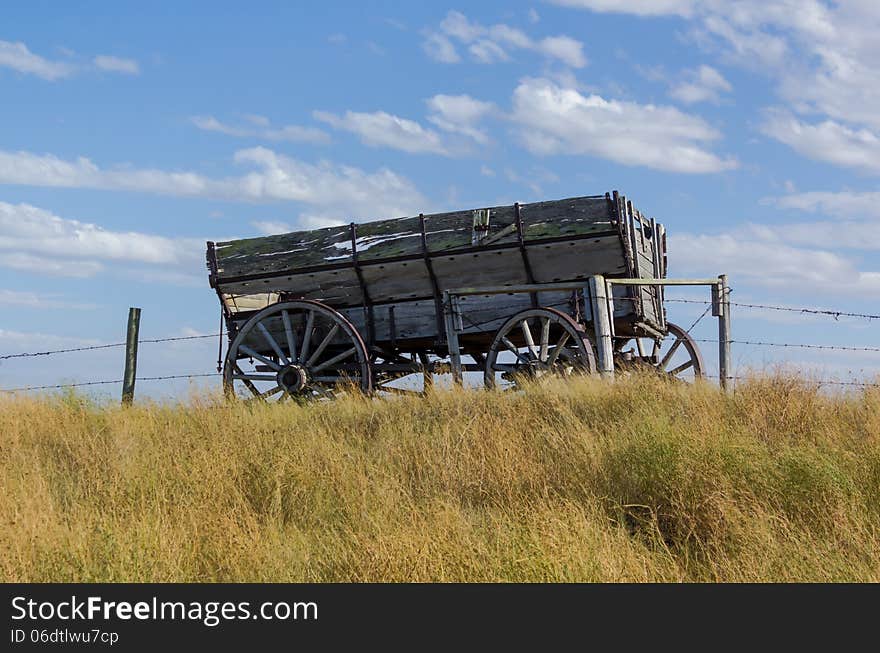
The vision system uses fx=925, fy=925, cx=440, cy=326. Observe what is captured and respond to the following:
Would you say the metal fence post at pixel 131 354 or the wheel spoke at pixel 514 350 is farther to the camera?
the metal fence post at pixel 131 354

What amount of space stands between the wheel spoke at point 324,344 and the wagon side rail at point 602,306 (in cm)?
147

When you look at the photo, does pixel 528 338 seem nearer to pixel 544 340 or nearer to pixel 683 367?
pixel 544 340

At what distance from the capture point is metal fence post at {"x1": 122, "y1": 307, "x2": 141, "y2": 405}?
11828 millimetres

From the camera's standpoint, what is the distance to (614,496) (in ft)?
20.2

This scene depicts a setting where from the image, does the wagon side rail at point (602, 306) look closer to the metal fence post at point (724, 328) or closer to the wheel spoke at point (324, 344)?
the metal fence post at point (724, 328)

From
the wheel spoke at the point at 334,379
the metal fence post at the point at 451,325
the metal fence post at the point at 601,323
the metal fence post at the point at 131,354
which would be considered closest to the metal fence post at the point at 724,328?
the metal fence post at the point at 601,323

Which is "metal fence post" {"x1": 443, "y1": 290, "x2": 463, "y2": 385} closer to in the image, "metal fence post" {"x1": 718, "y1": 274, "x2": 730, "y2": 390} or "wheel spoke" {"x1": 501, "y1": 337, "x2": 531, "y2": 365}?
"wheel spoke" {"x1": 501, "y1": 337, "x2": 531, "y2": 365}

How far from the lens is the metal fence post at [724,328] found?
10234mm

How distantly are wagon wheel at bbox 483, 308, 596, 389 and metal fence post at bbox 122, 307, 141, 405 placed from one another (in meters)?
4.69

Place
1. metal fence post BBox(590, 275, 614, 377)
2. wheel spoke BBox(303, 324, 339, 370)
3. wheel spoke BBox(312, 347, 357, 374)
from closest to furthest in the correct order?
metal fence post BBox(590, 275, 614, 377) → wheel spoke BBox(312, 347, 357, 374) → wheel spoke BBox(303, 324, 339, 370)

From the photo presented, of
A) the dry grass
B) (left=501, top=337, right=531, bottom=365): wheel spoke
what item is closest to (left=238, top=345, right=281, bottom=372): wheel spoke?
the dry grass

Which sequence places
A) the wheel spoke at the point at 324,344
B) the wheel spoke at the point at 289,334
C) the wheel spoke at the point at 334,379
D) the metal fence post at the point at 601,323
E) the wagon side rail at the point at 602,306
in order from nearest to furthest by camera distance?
the metal fence post at the point at 601,323 < the wagon side rail at the point at 602,306 < the wheel spoke at the point at 334,379 < the wheel spoke at the point at 324,344 < the wheel spoke at the point at 289,334

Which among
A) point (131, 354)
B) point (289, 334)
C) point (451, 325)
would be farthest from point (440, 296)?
point (131, 354)

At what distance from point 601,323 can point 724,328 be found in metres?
1.51
